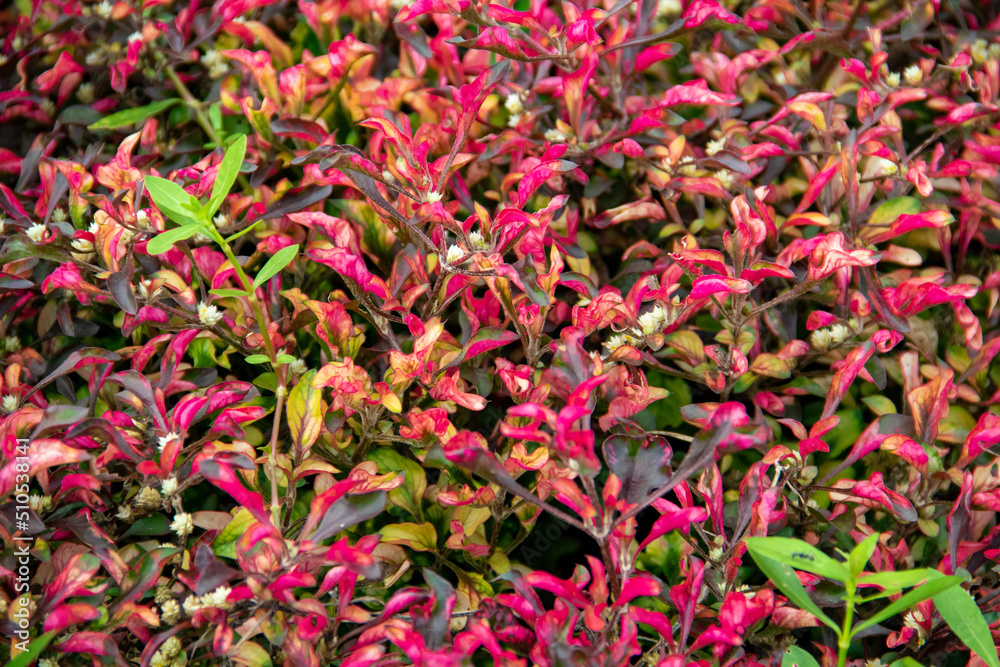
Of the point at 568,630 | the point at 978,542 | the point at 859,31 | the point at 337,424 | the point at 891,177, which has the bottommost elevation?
the point at 978,542

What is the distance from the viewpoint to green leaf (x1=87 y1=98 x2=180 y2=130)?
1.19 m

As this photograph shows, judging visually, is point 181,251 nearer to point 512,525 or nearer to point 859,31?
point 512,525

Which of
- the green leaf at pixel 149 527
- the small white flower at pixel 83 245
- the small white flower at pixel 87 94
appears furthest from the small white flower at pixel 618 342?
the small white flower at pixel 87 94

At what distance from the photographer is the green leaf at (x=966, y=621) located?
0.73 meters

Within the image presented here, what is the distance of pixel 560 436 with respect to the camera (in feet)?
2.46

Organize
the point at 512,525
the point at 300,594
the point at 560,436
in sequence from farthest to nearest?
the point at 512,525
the point at 300,594
the point at 560,436

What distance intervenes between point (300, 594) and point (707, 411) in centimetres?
57

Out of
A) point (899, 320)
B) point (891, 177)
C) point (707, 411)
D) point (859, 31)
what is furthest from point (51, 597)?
point (859, 31)

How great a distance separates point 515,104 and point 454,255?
352mm

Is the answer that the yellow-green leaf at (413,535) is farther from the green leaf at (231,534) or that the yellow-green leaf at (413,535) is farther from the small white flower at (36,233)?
the small white flower at (36,233)

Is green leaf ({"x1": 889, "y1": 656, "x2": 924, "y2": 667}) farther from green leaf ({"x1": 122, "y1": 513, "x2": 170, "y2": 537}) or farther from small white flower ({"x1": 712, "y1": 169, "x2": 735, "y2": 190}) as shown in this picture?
green leaf ({"x1": 122, "y1": 513, "x2": 170, "y2": 537})

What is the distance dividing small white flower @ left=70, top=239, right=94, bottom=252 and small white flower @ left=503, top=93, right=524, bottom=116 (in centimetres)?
64

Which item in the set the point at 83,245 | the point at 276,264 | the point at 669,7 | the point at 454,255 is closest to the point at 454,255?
the point at 454,255

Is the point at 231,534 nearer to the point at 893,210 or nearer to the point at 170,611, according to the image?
the point at 170,611
